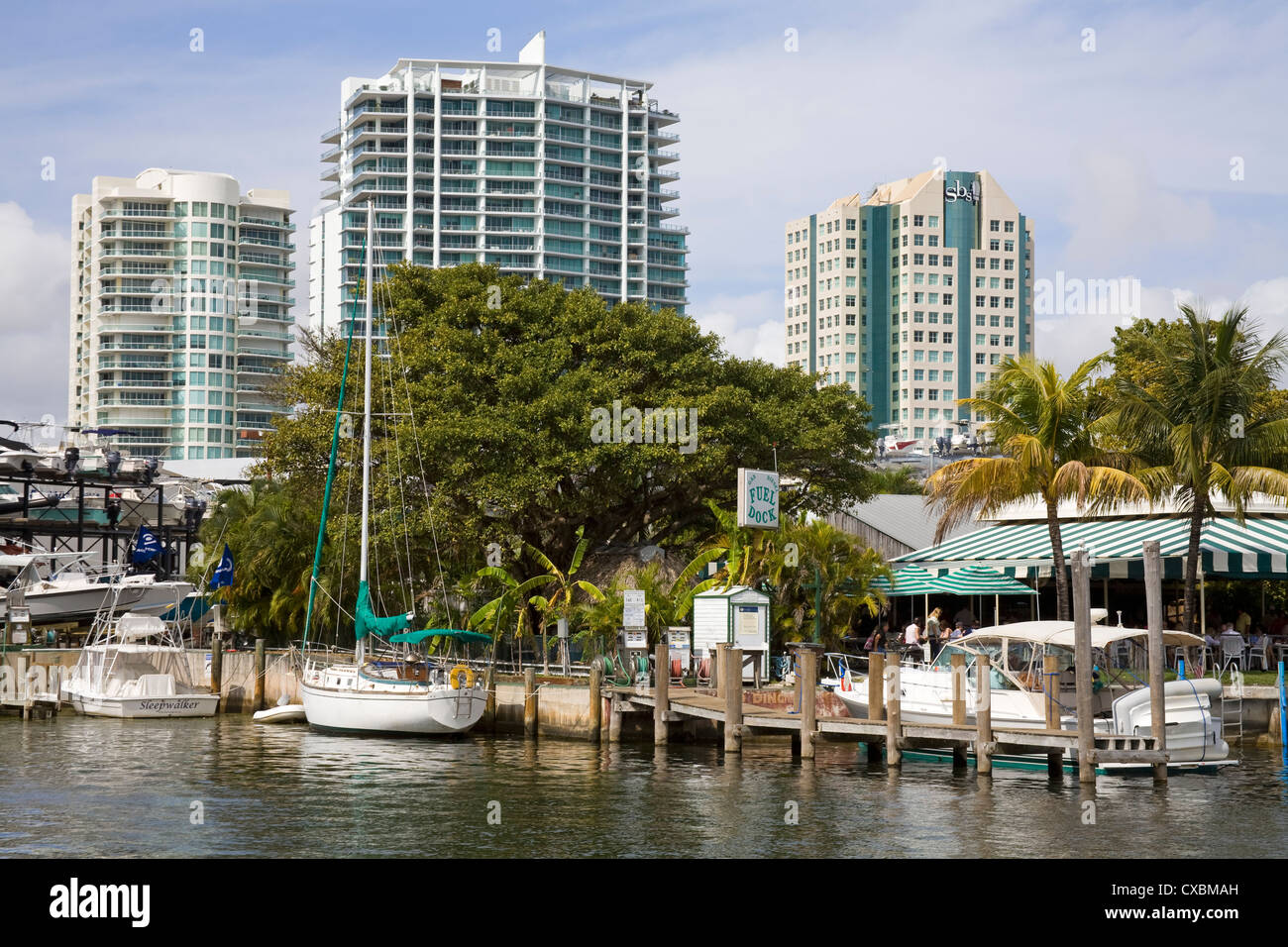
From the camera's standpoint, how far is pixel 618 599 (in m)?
37.2

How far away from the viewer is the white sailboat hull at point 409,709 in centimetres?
3356

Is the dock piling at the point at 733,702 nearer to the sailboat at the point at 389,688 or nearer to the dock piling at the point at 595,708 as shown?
the dock piling at the point at 595,708

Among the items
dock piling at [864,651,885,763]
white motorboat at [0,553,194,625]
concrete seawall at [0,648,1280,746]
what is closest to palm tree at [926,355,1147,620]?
concrete seawall at [0,648,1280,746]

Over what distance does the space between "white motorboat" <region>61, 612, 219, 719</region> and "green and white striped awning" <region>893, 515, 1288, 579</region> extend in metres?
20.9

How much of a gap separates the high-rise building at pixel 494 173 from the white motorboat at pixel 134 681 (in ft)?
444

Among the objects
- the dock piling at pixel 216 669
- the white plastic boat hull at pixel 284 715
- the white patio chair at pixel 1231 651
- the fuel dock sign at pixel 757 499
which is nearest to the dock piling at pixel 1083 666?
the white patio chair at pixel 1231 651

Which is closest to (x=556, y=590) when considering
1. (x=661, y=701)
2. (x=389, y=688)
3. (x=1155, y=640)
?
(x=389, y=688)

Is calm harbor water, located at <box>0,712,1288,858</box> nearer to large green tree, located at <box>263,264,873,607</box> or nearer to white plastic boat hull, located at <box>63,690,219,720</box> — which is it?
white plastic boat hull, located at <box>63,690,219,720</box>

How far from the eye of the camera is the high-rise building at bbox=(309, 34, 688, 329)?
178375 millimetres

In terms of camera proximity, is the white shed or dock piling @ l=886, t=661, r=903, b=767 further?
the white shed

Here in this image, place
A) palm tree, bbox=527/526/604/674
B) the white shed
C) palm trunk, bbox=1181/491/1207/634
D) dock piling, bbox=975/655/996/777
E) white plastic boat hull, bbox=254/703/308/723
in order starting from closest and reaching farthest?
dock piling, bbox=975/655/996/777, palm trunk, bbox=1181/491/1207/634, the white shed, palm tree, bbox=527/526/604/674, white plastic boat hull, bbox=254/703/308/723
